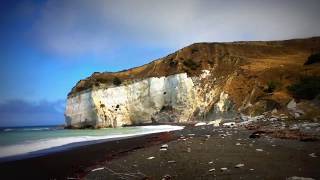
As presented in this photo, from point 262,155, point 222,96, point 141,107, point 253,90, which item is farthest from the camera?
point 141,107

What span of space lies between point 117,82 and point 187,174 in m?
52.9

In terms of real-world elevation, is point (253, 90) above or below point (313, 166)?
above

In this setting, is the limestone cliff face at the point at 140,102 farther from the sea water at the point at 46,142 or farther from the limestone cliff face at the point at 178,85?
the sea water at the point at 46,142

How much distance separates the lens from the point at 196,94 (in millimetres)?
53719

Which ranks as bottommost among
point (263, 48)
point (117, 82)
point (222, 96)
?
point (222, 96)

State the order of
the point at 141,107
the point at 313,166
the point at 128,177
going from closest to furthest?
the point at 313,166 < the point at 128,177 < the point at 141,107

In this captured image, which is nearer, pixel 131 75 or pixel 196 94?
pixel 196 94

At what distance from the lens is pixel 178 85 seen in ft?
182

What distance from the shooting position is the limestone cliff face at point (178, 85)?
165 ft

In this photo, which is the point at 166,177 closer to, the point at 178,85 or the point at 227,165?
the point at 227,165

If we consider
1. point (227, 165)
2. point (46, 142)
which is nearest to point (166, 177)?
point (227, 165)

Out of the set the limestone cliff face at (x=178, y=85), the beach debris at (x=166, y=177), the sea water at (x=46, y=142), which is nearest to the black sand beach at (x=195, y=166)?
the beach debris at (x=166, y=177)

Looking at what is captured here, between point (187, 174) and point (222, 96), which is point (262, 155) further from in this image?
point (222, 96)

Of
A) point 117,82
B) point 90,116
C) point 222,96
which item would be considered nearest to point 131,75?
point 117,82
